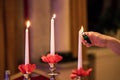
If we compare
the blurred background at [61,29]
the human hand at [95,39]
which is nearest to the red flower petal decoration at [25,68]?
the human hand at [95,39]

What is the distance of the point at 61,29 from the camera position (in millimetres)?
2836

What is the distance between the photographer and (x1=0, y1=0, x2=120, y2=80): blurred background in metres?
2.30

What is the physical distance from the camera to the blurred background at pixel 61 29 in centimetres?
230

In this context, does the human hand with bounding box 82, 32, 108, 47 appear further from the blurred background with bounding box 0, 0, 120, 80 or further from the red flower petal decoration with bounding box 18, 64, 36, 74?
the blurred background with bounding box 0, 0, 120, 80

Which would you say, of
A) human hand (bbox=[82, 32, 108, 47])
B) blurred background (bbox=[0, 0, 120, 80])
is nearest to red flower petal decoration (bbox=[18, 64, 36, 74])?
human hand (bbox=[82, 32, 108, 47])

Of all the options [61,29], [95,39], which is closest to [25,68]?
[95,39]

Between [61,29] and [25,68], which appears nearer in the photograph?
[25,68]

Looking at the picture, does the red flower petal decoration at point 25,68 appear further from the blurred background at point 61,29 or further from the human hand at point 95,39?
the blurred background at point 61,29

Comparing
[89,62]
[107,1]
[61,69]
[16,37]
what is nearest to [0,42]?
[16,37]

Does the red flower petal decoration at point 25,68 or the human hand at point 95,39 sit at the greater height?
the human hand at point 95,39

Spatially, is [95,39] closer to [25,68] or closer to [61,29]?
[25,68]

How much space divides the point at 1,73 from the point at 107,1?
74.7 inches

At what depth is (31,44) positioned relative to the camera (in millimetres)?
2668

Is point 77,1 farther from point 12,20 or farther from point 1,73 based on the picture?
point 1,73
